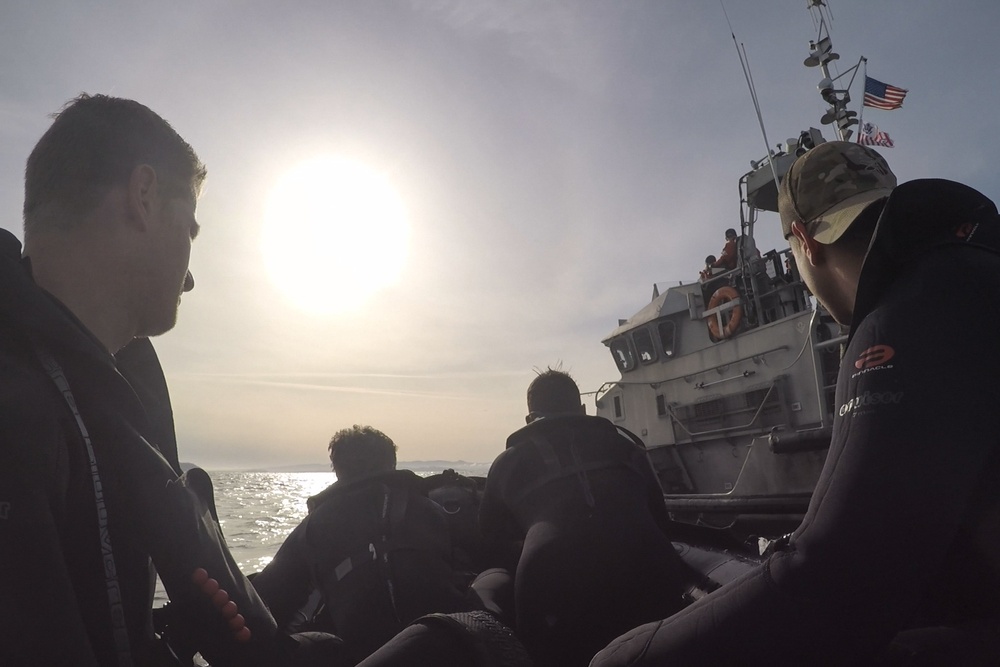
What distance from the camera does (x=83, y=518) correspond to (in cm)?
127

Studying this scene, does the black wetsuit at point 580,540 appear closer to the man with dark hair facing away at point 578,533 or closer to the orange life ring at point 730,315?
the man with dark hair facing away at point 578,533

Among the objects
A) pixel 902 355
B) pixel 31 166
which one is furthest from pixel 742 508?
pixel 31 166

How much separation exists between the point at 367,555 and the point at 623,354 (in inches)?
585

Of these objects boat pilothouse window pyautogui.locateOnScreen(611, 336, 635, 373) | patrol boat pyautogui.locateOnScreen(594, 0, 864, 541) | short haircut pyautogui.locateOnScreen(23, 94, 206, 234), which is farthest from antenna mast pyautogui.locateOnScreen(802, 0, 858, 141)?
short haircut pyautogui.locateOnScreen(23, 94, 206, 234)

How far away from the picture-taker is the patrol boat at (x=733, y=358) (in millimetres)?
13125

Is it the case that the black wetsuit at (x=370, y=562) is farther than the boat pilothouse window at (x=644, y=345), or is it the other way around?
the boat pilothouse window at (x=644, y=345)

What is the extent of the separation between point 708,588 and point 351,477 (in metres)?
2.60

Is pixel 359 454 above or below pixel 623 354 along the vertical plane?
below

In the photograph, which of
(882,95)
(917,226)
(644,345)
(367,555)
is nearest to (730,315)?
(644,345)

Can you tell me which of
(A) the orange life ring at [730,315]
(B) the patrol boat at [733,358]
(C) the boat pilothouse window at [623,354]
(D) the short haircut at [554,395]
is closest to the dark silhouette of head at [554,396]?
(D) the short haircut at [554,395]

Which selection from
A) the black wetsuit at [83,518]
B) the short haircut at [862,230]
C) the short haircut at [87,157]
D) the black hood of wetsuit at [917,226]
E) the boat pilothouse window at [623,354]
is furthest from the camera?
the boat pilothouse window at [623,354]

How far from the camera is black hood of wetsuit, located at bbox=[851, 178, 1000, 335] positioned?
1.57m

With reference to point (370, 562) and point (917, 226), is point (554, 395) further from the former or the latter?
point (917, 226)

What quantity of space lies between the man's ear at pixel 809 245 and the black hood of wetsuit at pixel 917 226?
Answer: 0.36 m
